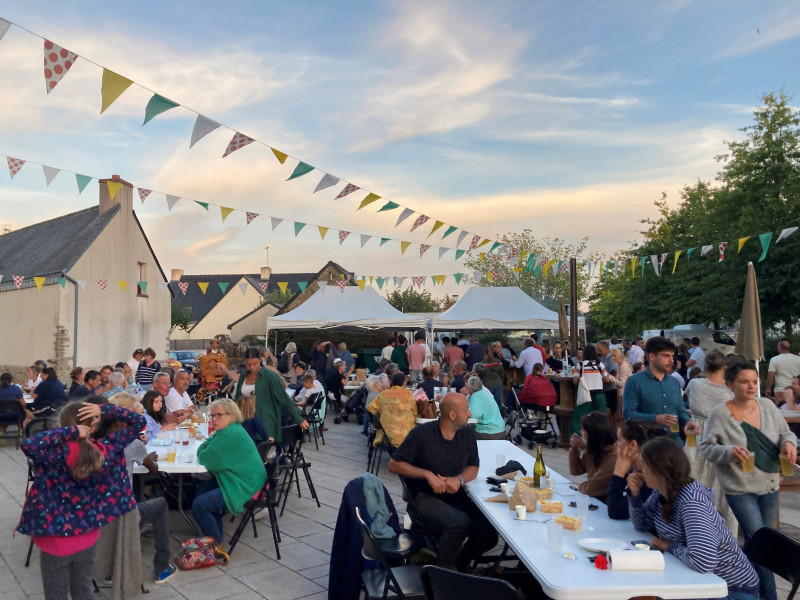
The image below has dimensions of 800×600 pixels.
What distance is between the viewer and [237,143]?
292 inches

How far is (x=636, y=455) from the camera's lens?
134 inches

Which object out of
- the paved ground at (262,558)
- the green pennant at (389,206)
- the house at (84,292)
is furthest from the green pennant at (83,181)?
the house at (84,292)

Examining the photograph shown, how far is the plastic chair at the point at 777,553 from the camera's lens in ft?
8.88

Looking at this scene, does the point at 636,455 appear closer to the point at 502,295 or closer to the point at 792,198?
the point at 502,295

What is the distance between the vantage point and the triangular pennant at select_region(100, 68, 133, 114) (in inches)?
219

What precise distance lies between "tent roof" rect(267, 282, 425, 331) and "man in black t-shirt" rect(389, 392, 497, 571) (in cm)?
1087

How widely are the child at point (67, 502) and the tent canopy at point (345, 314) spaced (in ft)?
39.8

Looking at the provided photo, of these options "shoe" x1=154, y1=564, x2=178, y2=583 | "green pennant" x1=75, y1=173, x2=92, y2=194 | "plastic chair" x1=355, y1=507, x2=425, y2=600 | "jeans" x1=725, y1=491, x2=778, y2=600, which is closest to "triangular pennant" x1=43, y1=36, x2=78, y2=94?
"green pennant" x1=75, y1=173, x2=92, y2=194

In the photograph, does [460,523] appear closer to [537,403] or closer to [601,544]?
[601,544]

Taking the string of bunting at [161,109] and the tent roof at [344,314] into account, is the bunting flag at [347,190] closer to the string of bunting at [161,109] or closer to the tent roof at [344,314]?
the string of bunting at [161,109]

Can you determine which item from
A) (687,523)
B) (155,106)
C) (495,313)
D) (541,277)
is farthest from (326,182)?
(541,277)

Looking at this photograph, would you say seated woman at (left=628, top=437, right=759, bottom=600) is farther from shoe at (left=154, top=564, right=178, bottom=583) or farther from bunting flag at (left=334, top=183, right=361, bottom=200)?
bunting flag at (left=334, top=183, right=361, bottom=200)

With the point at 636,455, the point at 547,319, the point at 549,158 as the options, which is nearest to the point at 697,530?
the point at 636,455

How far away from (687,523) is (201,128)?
19.0 feet
